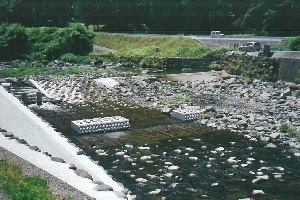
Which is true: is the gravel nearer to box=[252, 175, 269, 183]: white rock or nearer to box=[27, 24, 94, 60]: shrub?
box=[252, 175, 269, 183]: white rock

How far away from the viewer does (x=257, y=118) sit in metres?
25.8

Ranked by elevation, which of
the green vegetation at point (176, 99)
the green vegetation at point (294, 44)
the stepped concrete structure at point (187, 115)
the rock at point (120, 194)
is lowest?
the green vegetation at point (176, 99)

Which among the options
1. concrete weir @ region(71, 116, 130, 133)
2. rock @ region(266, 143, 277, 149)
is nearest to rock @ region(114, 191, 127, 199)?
rock @ region(266, 143, 277, 149)

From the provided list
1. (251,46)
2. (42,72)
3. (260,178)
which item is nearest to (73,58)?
(42,72)

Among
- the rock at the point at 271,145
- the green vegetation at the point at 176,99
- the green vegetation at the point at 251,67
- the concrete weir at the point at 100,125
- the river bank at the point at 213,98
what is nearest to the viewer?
the rock at the point at 271,145

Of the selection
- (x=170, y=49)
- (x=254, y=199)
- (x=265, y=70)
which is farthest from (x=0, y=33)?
(x=254, y=199)

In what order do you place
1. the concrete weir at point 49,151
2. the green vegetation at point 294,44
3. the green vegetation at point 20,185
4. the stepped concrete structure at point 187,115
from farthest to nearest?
the green vegetation at point 294,44, the stepped concrete structure at point 187,115, the concrete weir at point 49,151, the green vegetation at point 20,185

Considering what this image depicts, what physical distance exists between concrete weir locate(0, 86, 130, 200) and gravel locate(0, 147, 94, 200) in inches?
11.3

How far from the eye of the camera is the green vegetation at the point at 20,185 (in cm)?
1166

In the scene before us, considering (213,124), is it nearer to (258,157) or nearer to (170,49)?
(258,157)

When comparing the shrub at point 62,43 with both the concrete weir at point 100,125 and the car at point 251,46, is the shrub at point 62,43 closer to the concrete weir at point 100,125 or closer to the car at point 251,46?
the car at point 251,46

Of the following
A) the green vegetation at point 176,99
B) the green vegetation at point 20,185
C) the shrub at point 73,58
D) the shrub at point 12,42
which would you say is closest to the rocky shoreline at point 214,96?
the green vegetation at point 176,99

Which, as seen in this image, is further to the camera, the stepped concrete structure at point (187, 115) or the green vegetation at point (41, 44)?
the green vegetation at point (41, 44)

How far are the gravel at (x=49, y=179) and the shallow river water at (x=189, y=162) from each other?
9.44ft
